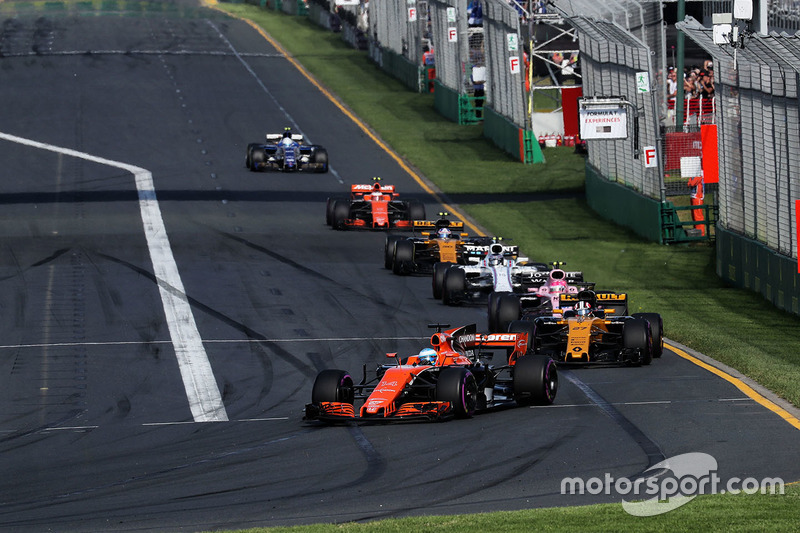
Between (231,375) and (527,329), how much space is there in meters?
4.56

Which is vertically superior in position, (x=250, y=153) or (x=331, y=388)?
(x=250, y=153)

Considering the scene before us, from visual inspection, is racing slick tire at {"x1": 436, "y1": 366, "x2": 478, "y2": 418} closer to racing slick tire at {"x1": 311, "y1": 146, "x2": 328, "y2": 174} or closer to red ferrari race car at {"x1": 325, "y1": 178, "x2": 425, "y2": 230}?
red ferrari race car at {"x1": 325, "y1": 178, "x2": 425, "y2": 230}

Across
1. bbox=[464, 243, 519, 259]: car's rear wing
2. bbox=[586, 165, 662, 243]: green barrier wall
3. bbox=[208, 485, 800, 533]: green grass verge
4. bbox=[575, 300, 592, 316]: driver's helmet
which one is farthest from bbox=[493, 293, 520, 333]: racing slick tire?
bbox=[586, 165, 662, 243]: green barrier wall

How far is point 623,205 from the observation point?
38906 millimetres

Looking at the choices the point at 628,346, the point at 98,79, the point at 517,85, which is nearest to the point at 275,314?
the point at 628,346

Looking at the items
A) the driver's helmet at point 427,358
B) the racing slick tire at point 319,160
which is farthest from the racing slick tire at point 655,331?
the racing slick tire at point 319,160

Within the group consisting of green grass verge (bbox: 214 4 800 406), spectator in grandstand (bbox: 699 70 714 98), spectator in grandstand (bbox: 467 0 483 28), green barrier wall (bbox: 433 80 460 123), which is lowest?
green grass verge (bbox: 214 4 800 406)

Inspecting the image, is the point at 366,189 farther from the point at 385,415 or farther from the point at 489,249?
the point at 385,415

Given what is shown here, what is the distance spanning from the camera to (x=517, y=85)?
50.9 m

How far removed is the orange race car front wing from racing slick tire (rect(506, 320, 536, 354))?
409 cm

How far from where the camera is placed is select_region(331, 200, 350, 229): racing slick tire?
1484 inches

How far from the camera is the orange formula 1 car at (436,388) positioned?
17609 mm

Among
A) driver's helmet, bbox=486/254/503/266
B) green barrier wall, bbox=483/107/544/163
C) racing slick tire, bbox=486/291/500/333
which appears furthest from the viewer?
green barrier wall, bbox=483/107/544/163

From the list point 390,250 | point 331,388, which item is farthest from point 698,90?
point 331,388
